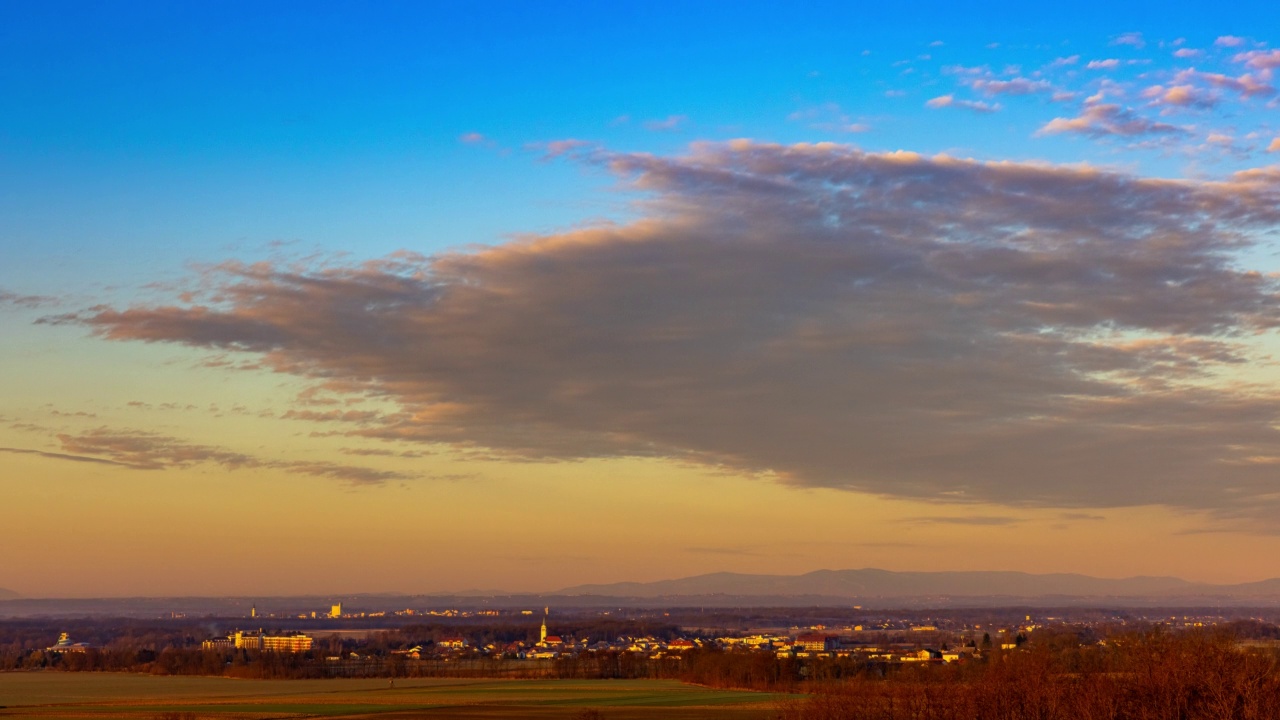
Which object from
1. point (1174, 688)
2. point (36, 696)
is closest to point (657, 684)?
point (36, 696)

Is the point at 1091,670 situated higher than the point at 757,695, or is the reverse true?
the point at 1091,670

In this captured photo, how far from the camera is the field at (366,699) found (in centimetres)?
7956

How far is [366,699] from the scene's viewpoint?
97.5 meters

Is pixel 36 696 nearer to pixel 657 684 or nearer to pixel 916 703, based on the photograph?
pixel 657 684

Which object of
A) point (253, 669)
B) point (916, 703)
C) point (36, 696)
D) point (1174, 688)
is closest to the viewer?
point (1174, 688)

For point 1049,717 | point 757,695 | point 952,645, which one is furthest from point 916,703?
point 952,645

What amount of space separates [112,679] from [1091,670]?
387ft

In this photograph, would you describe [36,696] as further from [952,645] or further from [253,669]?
[952,645]

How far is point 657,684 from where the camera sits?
124062 mm

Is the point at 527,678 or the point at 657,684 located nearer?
the point at 657,684

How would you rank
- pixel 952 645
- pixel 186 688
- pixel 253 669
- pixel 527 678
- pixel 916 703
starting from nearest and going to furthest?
pixel 916 703
pixel 186 688
pixel 527 678
pixel 253 669
pixel 952 645

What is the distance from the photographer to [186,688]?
118000 millimetres

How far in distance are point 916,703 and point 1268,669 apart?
38.3ft

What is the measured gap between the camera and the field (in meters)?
79.6
